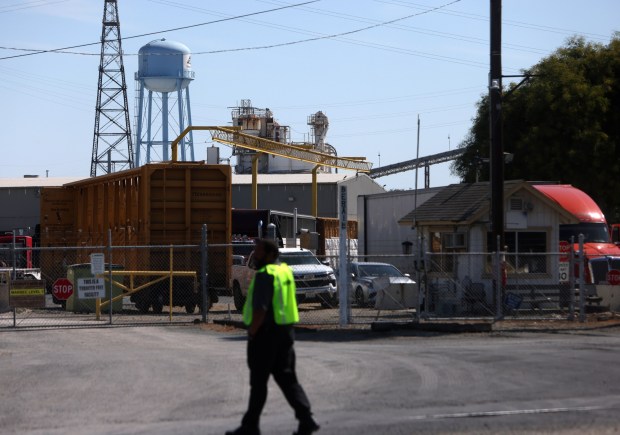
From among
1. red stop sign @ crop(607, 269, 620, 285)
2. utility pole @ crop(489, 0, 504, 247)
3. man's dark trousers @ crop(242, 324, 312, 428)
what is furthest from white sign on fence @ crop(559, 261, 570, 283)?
man's dark trousers @ crop(242, 324, 312, 428)

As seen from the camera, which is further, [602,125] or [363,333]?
[602,125]

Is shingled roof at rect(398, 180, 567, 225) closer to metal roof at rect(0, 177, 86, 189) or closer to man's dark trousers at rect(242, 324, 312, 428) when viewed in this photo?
man's dark trousers at rect(242, 324, 312, 428)

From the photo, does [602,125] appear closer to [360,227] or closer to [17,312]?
[360,227]

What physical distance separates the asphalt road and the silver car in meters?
9.53

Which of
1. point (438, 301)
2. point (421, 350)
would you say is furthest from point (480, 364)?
point (438, 301)

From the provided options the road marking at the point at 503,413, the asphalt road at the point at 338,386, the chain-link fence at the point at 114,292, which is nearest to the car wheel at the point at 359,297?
the chain-link fence at the point at 114,292

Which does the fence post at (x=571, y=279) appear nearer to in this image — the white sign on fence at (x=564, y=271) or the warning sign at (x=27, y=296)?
the white sign on fence at (x=564, y=271)

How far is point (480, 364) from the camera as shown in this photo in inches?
589

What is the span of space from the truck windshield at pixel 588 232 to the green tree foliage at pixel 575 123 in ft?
41.6

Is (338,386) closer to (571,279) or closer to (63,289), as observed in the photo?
(571,279)

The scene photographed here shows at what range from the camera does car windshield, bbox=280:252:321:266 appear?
2908 centimetres

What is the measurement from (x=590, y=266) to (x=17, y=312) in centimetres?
1496

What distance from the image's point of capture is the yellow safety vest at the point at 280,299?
31.5 feet

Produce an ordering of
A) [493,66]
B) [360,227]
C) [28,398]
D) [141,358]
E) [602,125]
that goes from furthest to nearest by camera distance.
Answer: [602,125], [360,227], [493,66], [141,358], [28,398]
